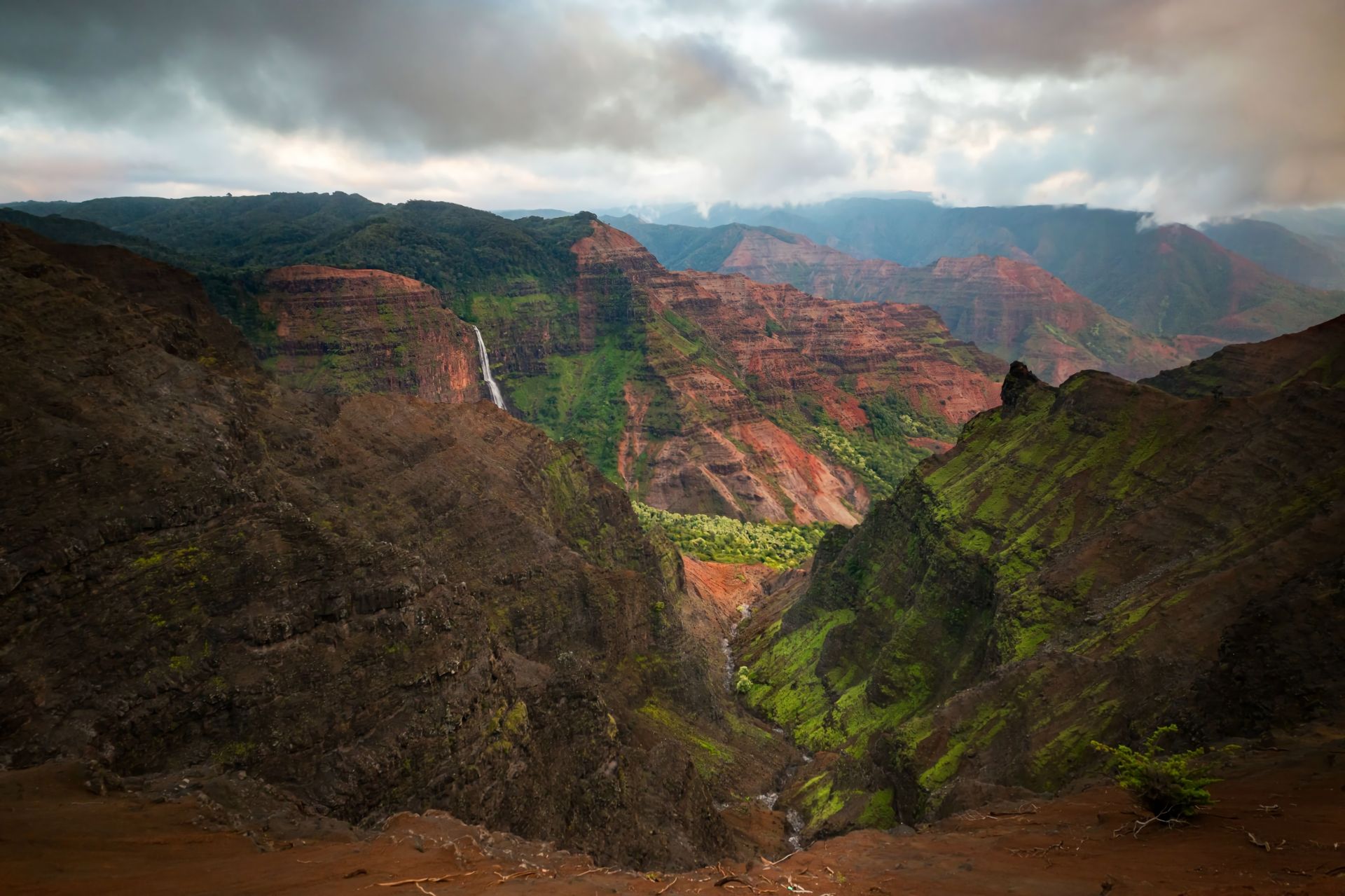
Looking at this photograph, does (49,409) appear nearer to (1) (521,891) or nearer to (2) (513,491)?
(1) (521,891)

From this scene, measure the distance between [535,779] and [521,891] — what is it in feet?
45.2

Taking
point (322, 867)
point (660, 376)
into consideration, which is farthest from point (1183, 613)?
point (660, 376)

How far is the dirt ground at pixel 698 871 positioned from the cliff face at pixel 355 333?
12340 cm

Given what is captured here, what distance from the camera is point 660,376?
183750mm

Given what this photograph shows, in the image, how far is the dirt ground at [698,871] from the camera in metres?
14.7

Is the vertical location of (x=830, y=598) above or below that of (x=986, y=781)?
below

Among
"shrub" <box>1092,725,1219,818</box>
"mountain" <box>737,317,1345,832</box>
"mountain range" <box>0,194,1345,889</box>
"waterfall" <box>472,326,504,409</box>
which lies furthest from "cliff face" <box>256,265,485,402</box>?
"shrub" <box>1092,725,1219,818</box>

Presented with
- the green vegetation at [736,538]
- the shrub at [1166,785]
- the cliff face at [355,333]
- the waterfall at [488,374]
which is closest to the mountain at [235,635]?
the shrub at [1166,785]

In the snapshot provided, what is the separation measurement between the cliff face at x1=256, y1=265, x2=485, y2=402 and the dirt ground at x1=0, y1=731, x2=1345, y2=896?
405 ft

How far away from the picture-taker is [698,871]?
25125 mm

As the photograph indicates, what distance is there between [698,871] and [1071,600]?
3479 centimetres

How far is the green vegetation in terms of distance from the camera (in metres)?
132

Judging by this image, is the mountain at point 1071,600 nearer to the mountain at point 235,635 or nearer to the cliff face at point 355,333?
the mountain at point 235,635

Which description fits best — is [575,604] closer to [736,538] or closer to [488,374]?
[736,538]
